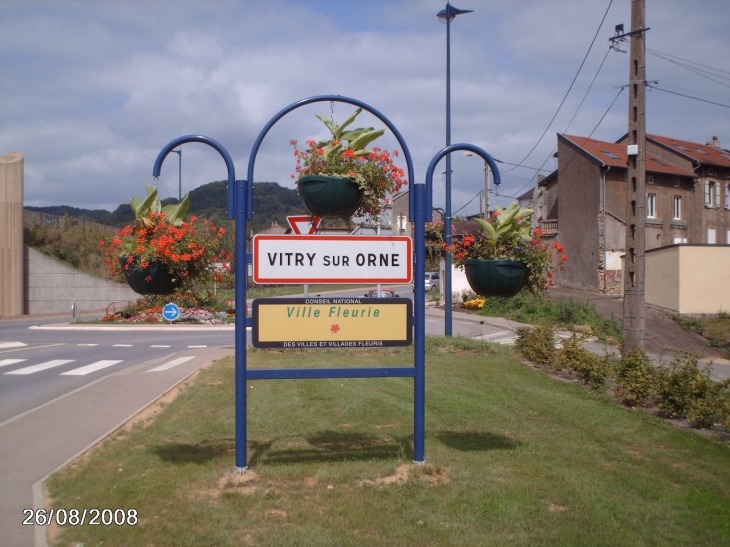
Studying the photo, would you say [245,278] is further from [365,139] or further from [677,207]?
[677,207]

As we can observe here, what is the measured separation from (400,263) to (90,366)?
11.1 m

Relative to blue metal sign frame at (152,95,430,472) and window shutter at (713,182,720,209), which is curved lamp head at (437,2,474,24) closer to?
blue metal sign frame at (152,95,430,472)

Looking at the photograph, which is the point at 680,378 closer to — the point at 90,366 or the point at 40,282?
the point at 90,366

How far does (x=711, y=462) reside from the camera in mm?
6258

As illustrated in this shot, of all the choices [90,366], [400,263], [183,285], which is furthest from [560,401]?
[90,366]

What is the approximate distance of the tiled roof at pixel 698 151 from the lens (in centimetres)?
4238

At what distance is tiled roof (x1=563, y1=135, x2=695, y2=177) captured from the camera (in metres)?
Answer: 38.1

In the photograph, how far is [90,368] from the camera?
47.8ft

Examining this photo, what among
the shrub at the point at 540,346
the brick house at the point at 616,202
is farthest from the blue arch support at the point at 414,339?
the brick house at the point at 616,202

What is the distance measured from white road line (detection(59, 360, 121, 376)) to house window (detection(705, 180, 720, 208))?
3948 cm

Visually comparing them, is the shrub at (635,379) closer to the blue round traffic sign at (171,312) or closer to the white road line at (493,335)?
the blue round traffic sign at (171,312)

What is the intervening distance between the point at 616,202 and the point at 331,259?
35822 millimetres

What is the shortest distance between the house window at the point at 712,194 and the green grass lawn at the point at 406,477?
3843 centimetres

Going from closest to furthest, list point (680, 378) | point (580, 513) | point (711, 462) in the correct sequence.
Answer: point (580, 513)
point (711, 462)
point (680, 378)
